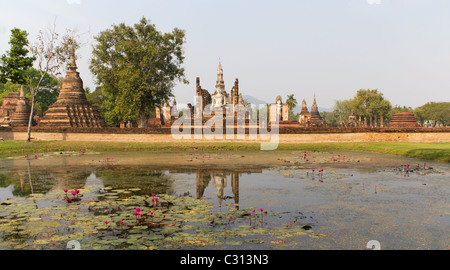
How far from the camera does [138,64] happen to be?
37.6 meters

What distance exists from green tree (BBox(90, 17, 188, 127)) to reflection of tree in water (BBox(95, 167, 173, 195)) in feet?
77.0

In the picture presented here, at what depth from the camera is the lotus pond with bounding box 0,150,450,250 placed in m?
5.25

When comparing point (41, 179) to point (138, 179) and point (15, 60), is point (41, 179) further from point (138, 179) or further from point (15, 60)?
point (15, 60)

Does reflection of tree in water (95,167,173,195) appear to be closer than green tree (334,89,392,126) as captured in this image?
Yes

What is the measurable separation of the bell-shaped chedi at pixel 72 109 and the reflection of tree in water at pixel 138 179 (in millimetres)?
27388

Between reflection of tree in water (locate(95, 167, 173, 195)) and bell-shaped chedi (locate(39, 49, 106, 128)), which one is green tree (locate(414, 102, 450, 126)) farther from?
reflection of tree in water (locate(95, 167, 173, 195))

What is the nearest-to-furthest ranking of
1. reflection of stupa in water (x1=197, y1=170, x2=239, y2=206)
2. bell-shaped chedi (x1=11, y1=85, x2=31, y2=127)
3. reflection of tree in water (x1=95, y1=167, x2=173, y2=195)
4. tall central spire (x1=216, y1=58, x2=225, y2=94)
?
reflection of stupa in water (x1=197, y1=170, x2=239, y2=206)
reflection of tree in water (x1=95, y1=167, x2=173, y2=195)
bell-shaped chedi (x1=11, y1=85, x2=31, y2=127)
tall central spire (x1=216, y1=58, x2=225, y2=94)

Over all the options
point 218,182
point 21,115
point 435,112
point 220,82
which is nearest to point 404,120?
point 220,82

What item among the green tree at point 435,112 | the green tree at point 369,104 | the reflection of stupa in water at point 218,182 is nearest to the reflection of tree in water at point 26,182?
the reflection of stupa in water at point 218,182

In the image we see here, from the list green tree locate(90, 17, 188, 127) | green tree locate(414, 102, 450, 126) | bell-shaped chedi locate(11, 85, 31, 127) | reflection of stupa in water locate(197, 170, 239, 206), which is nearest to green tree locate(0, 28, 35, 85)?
green tree locate(90, 17, 188, 127)

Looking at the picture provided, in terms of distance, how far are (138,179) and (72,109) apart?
31.7m

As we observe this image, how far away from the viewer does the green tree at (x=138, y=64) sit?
119 ft

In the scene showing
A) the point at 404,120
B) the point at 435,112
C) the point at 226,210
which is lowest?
the point at 226,210

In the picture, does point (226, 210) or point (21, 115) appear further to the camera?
point (21, 115)
